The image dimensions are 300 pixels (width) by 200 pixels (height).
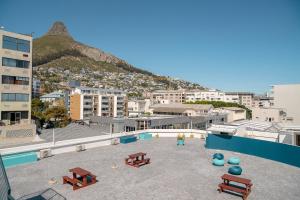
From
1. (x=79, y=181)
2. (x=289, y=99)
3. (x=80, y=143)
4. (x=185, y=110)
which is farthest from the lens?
(x=185, y=110)

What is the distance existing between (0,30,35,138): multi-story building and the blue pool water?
14.2m

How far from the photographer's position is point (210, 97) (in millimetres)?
166375

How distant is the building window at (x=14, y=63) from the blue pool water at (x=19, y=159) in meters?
18.9

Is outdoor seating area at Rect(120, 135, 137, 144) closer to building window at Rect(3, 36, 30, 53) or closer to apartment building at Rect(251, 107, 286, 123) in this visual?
building window at Rect(3, 36, 30, 53)

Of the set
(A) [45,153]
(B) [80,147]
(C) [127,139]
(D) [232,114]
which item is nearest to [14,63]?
(B) [80,147]

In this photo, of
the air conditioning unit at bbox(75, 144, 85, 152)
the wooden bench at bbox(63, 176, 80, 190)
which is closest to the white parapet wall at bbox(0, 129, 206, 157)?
the air conditioning unit at bbox(75, 144, 85, 152)

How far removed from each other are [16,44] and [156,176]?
97.8 feet

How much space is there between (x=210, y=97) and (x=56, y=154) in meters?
156

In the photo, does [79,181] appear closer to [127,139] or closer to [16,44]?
[127,139]

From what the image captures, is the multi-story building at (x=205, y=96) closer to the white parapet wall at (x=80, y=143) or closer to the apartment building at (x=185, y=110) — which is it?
the apartment building at (x=185, y=110)

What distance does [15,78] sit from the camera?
3288cm

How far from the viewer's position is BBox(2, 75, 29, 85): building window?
31.6 m

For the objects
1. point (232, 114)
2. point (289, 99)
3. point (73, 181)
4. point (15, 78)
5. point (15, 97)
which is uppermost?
point (15, 78)

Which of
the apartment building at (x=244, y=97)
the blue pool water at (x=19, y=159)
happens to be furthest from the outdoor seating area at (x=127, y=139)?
the apartment building at (x=244, y=97)
